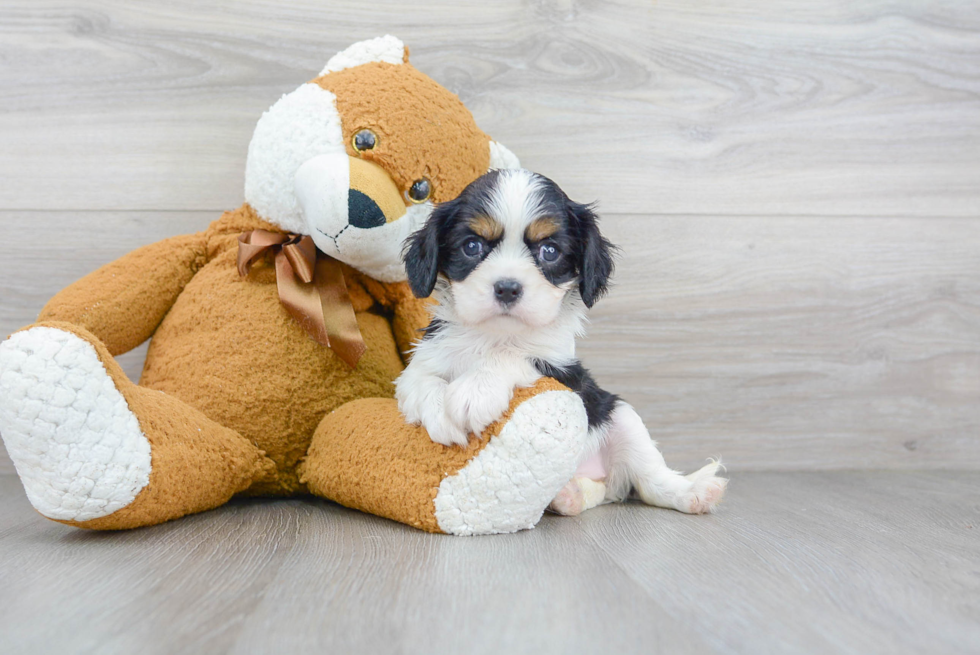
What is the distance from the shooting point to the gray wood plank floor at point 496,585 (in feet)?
2.81

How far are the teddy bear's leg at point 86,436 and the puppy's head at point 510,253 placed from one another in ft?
1.67

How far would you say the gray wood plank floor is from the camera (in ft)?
2.81

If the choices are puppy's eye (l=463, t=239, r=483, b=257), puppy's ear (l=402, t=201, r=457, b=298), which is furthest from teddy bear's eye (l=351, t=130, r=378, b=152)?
puppy's eye (l=463, t=239, r=483, b=257)

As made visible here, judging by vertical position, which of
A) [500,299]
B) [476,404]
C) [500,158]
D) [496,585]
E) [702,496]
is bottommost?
[702,496]

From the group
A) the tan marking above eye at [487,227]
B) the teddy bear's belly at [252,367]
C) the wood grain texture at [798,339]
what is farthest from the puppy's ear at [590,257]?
the wood grain texture at [798,339]

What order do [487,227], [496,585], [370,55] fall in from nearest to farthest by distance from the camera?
[496,585] < [487,227] < [370,55]

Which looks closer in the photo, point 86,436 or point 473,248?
point 86,436

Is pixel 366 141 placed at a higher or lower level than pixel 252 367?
higher

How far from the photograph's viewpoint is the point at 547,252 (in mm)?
1284

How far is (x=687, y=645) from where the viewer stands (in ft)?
2.77

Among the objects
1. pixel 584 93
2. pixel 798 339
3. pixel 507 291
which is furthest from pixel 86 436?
pixel 798 339

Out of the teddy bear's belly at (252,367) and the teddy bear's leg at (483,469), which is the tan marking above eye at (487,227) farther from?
the teddy bear's belly at (252,367)

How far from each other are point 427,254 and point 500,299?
177 millimetres

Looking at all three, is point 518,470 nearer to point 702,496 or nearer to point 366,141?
point 702,496
